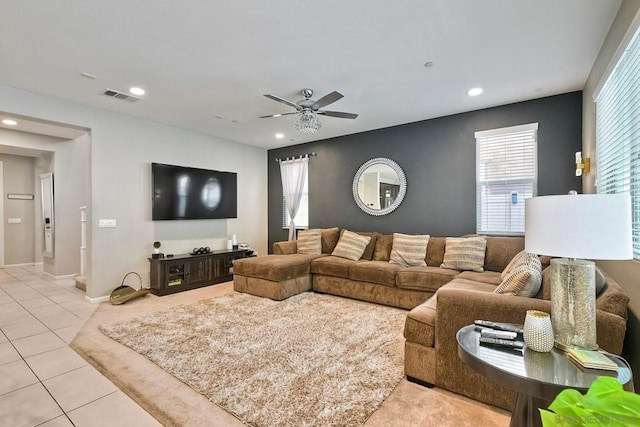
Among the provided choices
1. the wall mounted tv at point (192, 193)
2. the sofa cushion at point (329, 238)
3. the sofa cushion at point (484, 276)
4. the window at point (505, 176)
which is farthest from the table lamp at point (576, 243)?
the wall mounted tv at point (192, 193)

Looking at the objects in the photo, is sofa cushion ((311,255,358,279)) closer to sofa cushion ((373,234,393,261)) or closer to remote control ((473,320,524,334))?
sofa cushion ((373,234,393,261))

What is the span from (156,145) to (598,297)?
540cm

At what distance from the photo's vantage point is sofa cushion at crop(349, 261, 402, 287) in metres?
3.89

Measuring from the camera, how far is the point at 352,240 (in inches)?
190

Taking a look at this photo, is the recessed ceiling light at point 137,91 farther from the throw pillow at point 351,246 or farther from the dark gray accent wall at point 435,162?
the throw pillow at point 351,246

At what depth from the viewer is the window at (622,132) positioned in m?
1.76

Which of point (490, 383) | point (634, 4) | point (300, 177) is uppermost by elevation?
point (634, 4)

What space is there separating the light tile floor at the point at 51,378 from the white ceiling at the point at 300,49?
2651mm

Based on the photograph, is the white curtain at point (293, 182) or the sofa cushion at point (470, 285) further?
the white curtain at point (293, 182)

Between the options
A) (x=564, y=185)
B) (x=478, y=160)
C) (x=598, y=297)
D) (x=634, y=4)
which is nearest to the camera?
(x=598, y=297)

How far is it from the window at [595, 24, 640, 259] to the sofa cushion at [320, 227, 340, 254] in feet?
11.5

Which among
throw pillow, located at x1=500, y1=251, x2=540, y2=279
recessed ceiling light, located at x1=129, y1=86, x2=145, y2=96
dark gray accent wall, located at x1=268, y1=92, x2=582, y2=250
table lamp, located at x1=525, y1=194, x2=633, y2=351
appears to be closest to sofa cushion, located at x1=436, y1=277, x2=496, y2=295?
throw pillow, located at x1=500, y1=251, x2=540, y2=279

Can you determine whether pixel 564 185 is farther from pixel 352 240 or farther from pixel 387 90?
pixel 352 240

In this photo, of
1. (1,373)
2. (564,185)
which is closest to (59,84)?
(1,373)
